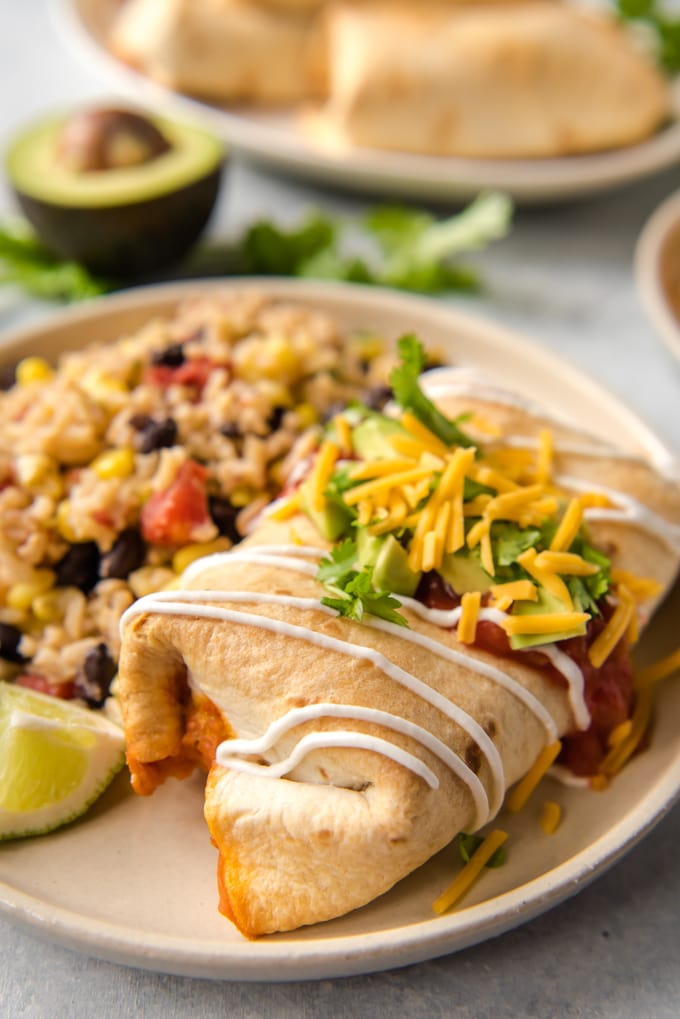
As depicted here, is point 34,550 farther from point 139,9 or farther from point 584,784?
point 139,9

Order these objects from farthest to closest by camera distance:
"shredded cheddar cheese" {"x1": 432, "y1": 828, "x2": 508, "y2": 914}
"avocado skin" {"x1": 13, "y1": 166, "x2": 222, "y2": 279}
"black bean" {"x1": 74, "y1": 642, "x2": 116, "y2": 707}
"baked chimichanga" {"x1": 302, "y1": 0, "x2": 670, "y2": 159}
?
"baked chimichanga" {"x1": 302, "y1": 0, "x2": 670, "y2": 159} < "avocado skin" {"x1": 13, "y1": 166, "x2": 222, "y2": 279} < "black bean" {"x1": 74, "y1": 642, "x2": 116, "y2": 707} < "shredded cheddar cheese" {"x1": 432, "y1": 828, "x2": 508, "y2": 914}

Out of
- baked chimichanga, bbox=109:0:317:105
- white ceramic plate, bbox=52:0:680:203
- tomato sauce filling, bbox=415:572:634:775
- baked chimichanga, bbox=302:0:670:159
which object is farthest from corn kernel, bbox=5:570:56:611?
baked chimichanga, bbox=109:0:317:105

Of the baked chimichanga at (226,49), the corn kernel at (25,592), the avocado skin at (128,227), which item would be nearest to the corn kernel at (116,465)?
the corn kernel at (25,592)

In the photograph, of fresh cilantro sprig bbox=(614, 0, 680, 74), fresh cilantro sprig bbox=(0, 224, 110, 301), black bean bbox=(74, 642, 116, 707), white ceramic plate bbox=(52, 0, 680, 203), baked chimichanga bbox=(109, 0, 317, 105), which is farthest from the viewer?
fresh cilantro sprig bbox=(614, 0, 680, 74)

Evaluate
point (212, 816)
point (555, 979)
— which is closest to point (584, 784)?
point (555, 979)

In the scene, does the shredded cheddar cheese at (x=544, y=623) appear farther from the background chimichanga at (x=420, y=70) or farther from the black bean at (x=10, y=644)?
the background chimichanga at (x=420, y=70)

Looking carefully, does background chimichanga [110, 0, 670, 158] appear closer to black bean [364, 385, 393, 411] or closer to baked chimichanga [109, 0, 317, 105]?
baked chimichanga [109, 0, 317, 105]
